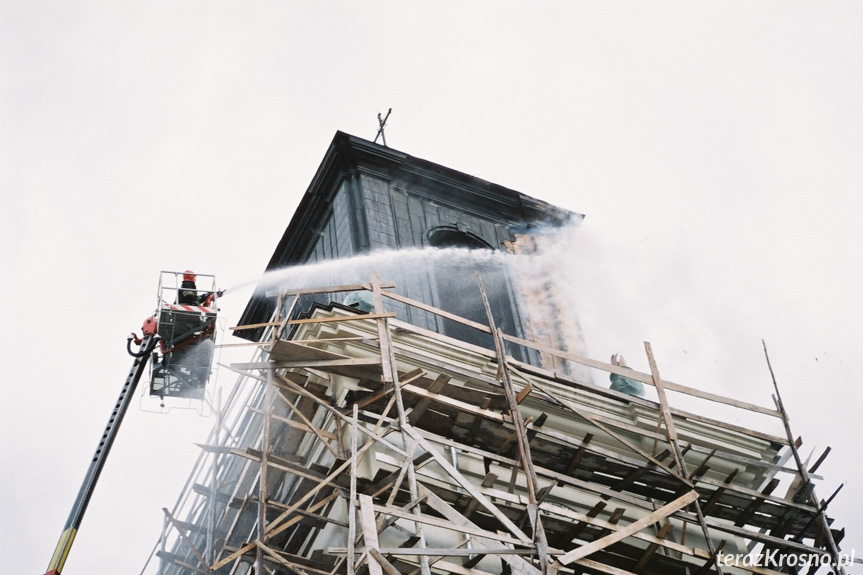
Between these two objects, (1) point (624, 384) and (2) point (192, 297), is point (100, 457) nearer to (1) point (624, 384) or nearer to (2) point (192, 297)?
(2) point (192, 297)

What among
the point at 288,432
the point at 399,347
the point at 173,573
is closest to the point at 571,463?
the point at 399,347

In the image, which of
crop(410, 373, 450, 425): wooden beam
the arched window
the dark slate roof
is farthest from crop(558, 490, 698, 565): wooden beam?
the dark slate roof

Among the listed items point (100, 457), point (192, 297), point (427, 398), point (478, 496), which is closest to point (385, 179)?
point (192, 297)

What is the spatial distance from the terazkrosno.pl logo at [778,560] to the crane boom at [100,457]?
872cm

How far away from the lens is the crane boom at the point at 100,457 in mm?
14031

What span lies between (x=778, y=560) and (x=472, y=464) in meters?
4.75

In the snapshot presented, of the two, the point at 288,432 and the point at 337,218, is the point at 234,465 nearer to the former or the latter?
the point at 288,432

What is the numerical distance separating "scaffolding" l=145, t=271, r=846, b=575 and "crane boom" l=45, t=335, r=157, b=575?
1514mm

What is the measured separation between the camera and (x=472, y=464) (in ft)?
53.0

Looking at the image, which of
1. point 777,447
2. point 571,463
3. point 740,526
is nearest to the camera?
point 571,463

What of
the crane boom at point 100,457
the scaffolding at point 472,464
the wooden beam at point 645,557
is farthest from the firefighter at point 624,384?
the crane boom at point 100,457

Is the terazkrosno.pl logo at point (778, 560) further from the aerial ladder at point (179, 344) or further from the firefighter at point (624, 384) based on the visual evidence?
the aerial ladder at point (179, 344)

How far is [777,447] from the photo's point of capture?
18.4m

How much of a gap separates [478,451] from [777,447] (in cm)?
575
